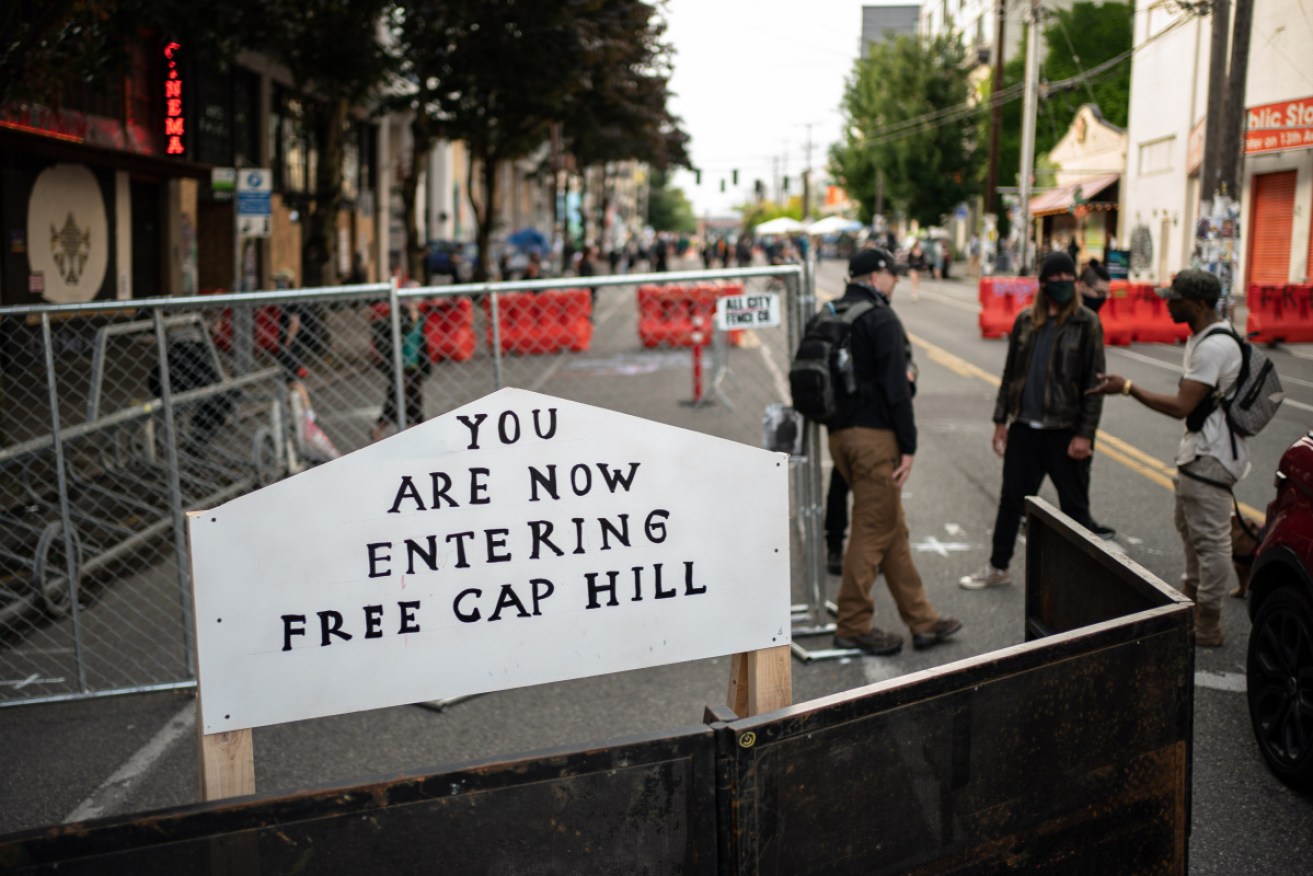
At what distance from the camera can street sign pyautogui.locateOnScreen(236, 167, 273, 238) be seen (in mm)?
16875

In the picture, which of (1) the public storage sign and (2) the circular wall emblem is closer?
(1) the public storage sign

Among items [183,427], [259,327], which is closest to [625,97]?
[259,327]

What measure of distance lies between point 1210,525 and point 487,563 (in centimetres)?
428

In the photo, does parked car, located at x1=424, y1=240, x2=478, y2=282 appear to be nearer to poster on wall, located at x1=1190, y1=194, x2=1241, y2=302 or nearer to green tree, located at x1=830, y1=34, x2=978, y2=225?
poster on wall, located at x1=1190, y1=194, x2=1241, y2=302

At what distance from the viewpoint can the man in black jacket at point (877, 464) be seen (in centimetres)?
614

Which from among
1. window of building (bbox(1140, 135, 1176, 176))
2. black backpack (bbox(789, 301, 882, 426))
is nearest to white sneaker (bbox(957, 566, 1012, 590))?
black backpack (bbox(789, 301, 882, 426))

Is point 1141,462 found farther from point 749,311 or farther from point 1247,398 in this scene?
point 749,311

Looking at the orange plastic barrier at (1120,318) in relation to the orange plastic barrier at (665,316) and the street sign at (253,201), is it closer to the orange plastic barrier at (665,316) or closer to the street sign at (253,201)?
the orange plastic barrier at (665,316)

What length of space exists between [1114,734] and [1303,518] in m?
2.19

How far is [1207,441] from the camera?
19.9 feet

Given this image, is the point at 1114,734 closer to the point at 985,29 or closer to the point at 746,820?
the point at 746,820

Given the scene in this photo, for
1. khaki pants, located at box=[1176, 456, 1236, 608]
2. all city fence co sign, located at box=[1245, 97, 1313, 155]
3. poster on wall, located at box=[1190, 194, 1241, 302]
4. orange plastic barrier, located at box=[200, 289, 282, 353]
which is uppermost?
all city fence co sign, located at box=[1245, 97, 1313, 155]

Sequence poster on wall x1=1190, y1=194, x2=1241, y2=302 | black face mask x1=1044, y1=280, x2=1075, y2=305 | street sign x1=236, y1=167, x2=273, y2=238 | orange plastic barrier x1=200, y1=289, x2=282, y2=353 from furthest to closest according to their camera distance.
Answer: poster on wall x1=1190, y1=194, x2=1241, y2=302 < street sign x1=236, y1=167, x2=273, y2=238 < orange plastic barrier x1=200, y1=289, x2=282, y2=353 < black face mask x1=1044, y1=280, x2=1075, y2=305

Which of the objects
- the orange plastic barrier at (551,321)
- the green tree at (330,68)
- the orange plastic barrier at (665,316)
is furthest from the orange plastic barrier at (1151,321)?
the green tree at (330,68)
